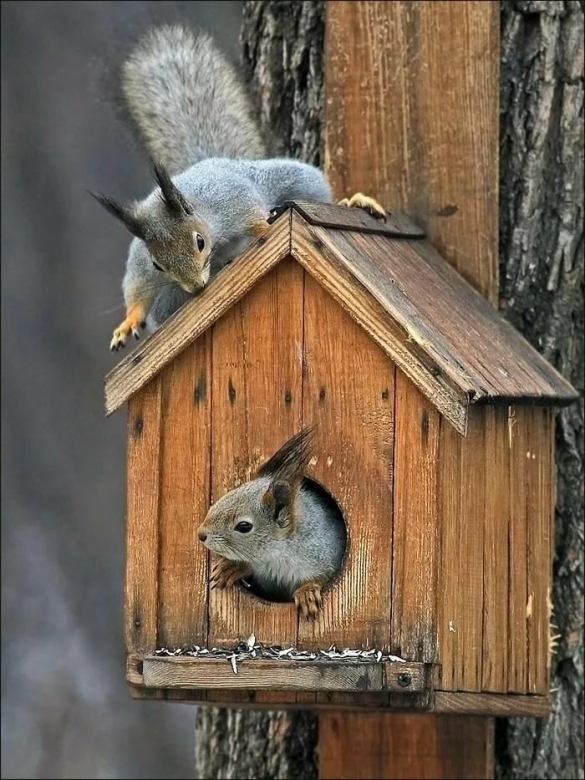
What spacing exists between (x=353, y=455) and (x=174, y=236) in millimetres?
609

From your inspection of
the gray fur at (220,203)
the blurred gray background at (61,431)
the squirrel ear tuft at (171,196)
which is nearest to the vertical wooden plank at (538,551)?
the gray fur at (220,203)

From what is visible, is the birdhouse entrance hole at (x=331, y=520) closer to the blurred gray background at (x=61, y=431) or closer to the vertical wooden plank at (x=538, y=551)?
the vertical wooden plank at (x=538, y=551)

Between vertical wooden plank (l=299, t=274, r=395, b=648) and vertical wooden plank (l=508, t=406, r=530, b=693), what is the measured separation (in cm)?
37

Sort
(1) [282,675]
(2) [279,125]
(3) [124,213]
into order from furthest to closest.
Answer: (2) [279,125]
(3) [124,213]
(1) [282,675]

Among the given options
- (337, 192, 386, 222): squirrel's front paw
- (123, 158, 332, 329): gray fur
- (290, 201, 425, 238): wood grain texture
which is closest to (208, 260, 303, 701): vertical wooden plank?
(290, 201, 425, 238): wood grain texture

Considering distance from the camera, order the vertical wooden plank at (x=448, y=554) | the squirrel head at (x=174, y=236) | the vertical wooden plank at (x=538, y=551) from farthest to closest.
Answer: the vertical wooden plank at (x=538, y=551), the squirrel head at (x=174, y=236), the vertical wooden plank at (x=448, y=554)

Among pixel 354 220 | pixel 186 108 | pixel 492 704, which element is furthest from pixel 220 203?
pixel 492 704

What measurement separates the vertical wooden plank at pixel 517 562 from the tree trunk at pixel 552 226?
0.55 m

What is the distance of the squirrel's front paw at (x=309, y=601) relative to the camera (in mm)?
3164

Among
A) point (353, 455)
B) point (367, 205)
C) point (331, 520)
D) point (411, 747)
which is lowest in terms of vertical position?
point (411, 747)

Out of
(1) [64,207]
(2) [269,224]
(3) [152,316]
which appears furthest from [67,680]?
(2) [269,224]

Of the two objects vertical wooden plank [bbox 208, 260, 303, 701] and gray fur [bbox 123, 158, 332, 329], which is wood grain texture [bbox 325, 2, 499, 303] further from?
vertical wooden plank [bbox 208, 260, 303, 701]

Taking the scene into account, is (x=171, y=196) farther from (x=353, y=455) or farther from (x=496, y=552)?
(x=496, y=552)

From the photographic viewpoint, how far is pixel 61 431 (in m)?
6.02
